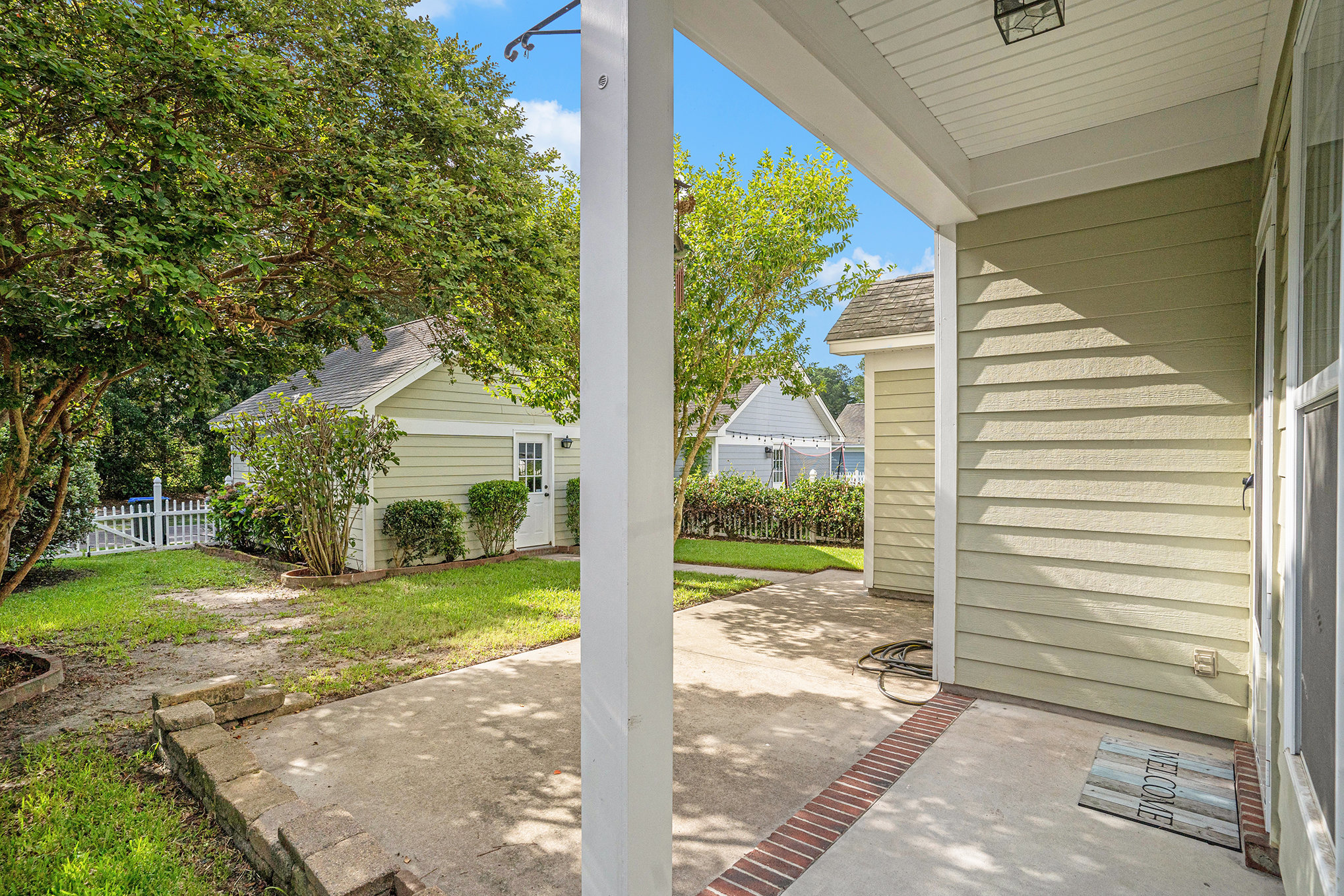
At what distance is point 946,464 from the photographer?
4.16 m

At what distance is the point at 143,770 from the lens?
3201mm

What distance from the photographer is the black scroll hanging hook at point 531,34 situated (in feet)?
15.0

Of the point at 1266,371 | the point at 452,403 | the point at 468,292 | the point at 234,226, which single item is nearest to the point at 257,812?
the point at 234,226

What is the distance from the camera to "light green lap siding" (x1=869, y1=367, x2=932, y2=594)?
679 cm

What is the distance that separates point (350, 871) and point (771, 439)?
16.4 metres

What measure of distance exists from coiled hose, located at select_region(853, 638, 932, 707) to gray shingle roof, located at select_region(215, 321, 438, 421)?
5.87 meters

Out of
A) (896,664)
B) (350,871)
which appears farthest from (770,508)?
(350,871)

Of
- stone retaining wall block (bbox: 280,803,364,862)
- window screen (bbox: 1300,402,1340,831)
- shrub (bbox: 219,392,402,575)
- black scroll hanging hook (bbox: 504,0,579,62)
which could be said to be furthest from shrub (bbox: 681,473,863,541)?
window screen (bbox: 1300,402,1340,831)

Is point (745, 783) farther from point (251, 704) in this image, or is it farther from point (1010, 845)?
point (251, 704)

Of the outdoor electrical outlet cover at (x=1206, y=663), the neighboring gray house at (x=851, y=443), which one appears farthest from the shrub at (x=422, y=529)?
the neighboring gray house at (x=851, y=443)

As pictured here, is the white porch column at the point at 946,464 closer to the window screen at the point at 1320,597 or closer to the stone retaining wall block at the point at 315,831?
the window screen at the point at 1320,597

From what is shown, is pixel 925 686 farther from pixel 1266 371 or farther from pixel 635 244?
pixel 635 244

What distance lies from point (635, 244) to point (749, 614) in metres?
5.24

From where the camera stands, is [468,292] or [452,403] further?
[452,403]
